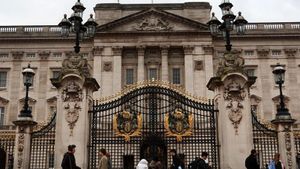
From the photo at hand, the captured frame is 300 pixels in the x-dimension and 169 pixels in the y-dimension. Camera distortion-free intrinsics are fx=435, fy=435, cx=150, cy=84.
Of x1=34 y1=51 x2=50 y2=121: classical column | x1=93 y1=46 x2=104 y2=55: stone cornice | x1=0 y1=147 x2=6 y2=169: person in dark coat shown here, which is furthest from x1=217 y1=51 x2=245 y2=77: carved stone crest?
x1=34 y1=51 x2=50 y2=121: classical column

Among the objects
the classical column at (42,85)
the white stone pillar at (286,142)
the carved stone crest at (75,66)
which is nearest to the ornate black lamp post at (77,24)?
the carved stone crest at (75,66)

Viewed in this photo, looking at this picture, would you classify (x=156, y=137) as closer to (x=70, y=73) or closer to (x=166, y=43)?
(x=70, y=73)

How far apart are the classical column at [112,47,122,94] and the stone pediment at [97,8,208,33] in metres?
2.41

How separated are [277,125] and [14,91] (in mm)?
36668

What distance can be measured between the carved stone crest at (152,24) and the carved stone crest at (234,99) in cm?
3126

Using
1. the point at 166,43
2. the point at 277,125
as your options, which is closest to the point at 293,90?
the point at 166,43

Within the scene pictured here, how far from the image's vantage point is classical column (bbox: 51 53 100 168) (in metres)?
19.0

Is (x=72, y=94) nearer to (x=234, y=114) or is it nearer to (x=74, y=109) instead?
(x=74, y=109)

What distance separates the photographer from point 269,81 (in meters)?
49.5

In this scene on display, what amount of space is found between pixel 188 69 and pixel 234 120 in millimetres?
29701

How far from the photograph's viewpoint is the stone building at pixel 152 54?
4875 centimetres

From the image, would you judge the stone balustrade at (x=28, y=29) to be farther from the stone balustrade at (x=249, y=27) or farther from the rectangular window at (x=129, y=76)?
the rectangular window at (x=129, y=76)

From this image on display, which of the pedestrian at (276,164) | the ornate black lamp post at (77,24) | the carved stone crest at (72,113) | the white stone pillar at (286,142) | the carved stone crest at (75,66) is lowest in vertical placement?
the pedestrian at (276,164)

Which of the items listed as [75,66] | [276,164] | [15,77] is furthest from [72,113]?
[15,77]
